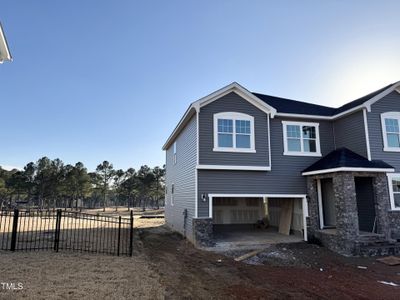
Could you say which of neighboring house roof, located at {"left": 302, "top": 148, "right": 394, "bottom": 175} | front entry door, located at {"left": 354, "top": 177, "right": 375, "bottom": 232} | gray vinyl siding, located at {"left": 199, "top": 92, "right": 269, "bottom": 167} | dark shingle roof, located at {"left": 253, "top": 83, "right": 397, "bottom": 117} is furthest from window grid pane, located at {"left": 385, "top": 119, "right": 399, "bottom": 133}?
gray vinyl siding, located at {"left": 199, "top": 92, "right": 269, "bottom": 167}

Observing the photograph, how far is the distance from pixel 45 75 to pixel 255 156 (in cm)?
1220

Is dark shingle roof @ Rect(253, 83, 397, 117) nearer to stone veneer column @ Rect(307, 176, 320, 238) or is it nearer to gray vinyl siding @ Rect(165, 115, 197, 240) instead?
stone veneer column @ Rect(307, 176, 320, 238)

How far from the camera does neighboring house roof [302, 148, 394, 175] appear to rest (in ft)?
35.0

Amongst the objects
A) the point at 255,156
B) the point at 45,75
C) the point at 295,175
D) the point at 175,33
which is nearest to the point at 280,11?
the point at 175,33

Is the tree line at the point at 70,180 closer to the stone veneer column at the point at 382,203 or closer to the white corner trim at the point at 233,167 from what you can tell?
the white corner trim at the point at 233,167

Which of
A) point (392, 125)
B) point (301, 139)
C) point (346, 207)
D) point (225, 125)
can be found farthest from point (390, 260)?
point (225, 125)

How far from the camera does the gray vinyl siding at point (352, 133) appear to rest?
12305 millimetres

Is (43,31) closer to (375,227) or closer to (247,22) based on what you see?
(247,22)

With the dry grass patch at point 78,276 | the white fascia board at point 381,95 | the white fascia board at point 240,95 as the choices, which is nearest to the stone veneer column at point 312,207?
the white fascia board at point 240,95

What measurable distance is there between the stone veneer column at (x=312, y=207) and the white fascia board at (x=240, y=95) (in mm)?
3847

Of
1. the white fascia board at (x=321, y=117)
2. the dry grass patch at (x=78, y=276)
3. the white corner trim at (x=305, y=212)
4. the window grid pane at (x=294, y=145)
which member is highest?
the white fascia board at (x=321, y=117)

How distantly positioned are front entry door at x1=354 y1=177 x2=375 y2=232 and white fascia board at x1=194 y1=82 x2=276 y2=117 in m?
5.33

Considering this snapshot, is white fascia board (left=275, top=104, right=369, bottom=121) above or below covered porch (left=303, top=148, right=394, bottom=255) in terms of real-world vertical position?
above

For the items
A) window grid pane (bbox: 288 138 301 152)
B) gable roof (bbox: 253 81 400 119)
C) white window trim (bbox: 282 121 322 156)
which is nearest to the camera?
gable roof (bbox: 253 81 400 119)
